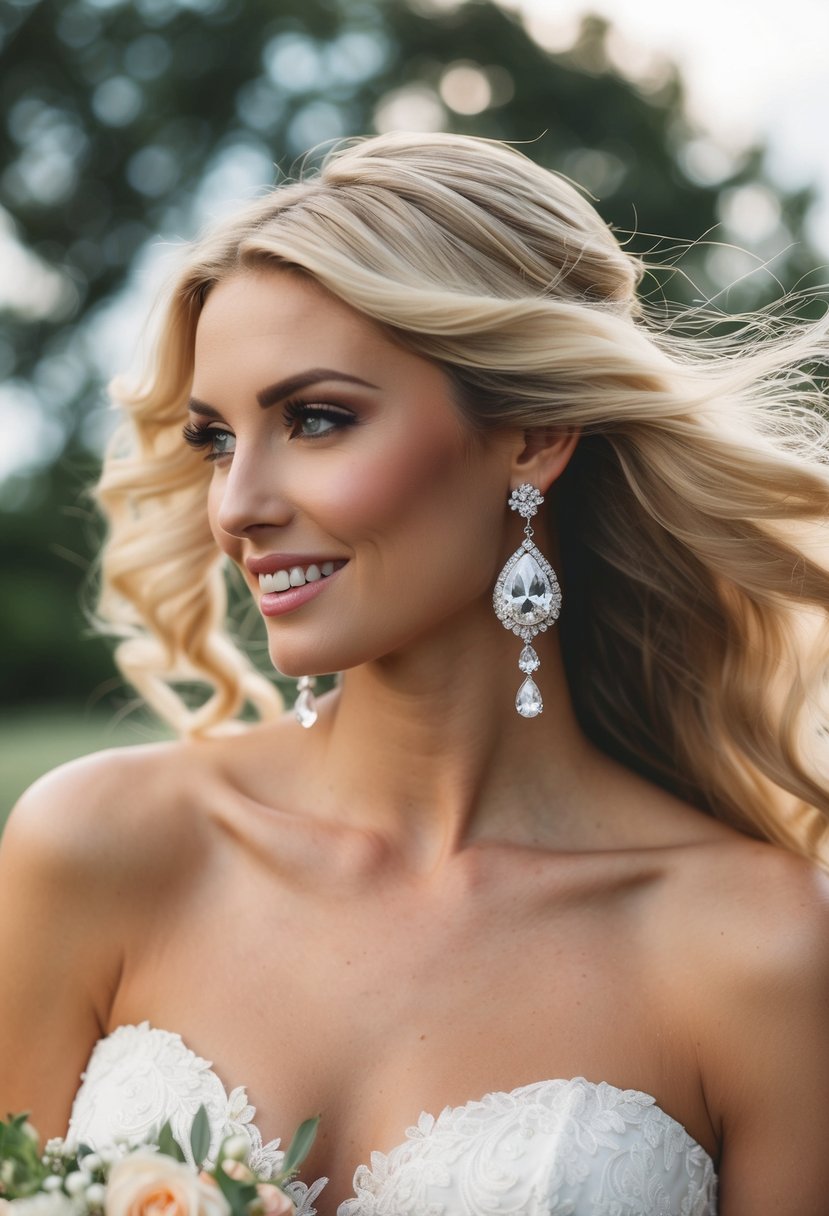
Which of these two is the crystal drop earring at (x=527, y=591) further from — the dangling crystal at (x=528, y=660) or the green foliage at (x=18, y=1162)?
the green foliage at (x=18, y=1162)

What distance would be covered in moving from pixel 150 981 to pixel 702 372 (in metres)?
1.78

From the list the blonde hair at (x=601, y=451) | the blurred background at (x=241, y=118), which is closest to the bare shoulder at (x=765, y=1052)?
the blonde hair at (x=601, y=451)

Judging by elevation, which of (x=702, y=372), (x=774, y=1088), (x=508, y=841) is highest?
(x=702, y=372)

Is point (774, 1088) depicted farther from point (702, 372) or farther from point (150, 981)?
point (702, 372)

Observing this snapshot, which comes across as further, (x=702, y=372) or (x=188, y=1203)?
(x=702, y=372)

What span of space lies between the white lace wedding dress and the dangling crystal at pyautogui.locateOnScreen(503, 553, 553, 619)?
0.96 metres

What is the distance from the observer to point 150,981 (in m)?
2.92

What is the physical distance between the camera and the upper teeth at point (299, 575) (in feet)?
8.97

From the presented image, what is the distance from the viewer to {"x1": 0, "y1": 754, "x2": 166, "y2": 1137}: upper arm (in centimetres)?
290

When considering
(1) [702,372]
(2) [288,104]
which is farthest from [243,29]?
(1) [702,372]

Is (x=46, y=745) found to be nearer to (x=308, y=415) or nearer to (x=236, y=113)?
(x=308, y=415)

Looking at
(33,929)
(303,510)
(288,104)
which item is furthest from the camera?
(288,104)

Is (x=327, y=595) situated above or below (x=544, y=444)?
below

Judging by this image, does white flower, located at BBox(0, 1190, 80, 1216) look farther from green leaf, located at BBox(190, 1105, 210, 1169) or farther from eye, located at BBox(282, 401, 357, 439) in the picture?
eye, located at BBox(282, 401, 357, 439)
